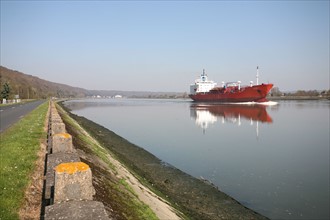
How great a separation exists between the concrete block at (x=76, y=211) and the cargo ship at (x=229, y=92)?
92.1 meters

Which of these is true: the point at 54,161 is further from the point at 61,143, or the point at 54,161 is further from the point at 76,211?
the point at 76,211

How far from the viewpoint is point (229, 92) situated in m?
102

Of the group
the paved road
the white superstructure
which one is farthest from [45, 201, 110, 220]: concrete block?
the white superstructure

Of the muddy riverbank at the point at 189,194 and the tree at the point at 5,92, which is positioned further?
the tree at the point at 5,92

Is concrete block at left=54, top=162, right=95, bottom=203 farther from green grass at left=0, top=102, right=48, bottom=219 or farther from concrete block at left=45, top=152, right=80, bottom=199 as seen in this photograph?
green grass at left=0, top=102, right=48, bottom=219

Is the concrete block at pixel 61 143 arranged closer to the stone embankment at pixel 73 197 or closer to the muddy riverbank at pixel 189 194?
the muddy riverbank at pixel 189 194

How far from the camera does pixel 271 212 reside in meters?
11.0

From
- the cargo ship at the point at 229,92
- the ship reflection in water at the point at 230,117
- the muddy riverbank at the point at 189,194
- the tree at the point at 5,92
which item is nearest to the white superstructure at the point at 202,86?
the cargo ship at the point at 229,92

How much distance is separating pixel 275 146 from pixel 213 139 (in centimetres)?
628

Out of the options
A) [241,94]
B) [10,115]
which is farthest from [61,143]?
[241,94]

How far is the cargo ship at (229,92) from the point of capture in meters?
92.4

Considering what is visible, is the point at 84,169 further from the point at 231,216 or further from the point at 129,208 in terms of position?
the point at 231,216

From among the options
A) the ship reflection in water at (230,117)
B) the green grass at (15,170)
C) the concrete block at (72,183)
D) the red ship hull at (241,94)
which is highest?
the red ship hull at (241,94)

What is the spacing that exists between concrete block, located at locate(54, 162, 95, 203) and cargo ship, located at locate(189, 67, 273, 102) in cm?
9190
